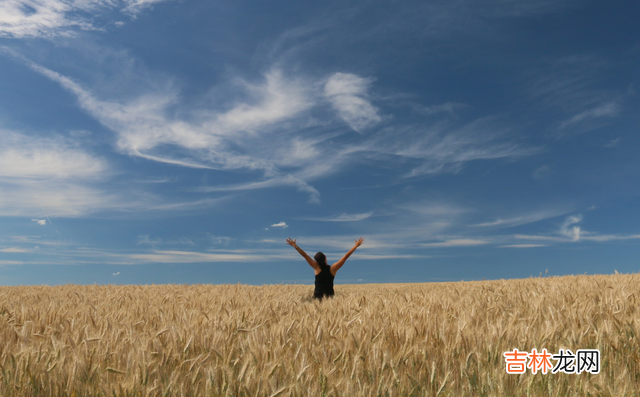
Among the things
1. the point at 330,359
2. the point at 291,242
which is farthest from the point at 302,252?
the point at 330,359

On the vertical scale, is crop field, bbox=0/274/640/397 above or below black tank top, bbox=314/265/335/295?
below

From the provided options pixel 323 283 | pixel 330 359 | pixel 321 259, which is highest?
pixel 321 259

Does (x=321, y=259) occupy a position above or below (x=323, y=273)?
above

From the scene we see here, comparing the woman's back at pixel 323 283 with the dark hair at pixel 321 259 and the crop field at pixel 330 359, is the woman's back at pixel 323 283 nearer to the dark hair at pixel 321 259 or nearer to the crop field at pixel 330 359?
the dark hair at pixel 321 259

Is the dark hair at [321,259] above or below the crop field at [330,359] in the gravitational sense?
above

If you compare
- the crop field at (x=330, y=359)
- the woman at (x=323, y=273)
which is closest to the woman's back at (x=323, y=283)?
the woman at (x=323, y=273)

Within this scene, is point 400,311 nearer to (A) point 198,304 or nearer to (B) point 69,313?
(A) point 198,304

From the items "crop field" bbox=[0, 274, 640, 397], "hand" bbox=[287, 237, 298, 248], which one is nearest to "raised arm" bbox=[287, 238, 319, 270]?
"hand" bbox=[287, 237, 298, 248]

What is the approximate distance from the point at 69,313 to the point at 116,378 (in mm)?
3740

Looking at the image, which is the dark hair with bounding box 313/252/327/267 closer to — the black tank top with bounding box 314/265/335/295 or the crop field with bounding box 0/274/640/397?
the black tank top with bounding box 314/265/335/295

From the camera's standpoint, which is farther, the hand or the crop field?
the hand

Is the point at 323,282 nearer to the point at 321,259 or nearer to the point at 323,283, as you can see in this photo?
the point at 323,283

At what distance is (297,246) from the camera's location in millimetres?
8703

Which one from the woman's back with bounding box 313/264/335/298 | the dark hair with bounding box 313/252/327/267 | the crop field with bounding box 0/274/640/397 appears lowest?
the crop field with bounding box 0/274/640/397
